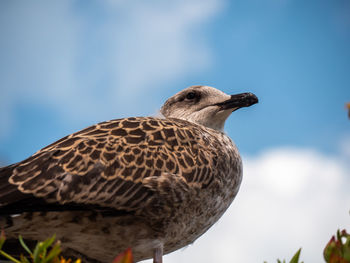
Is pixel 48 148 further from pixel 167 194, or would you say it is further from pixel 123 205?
pixel 167 194

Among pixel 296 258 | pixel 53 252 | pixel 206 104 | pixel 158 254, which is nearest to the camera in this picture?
pixel 53 252

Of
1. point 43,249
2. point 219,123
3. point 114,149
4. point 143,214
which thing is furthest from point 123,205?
point 219,123

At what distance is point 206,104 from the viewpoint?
5625 millimetres

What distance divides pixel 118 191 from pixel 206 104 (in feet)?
8.31

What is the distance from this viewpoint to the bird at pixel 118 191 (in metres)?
3.29

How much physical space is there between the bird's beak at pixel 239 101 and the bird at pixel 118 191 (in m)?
1.29

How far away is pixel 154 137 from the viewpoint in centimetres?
393

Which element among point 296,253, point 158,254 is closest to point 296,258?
point 296,253

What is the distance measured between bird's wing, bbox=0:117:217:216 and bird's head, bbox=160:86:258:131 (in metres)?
1.46

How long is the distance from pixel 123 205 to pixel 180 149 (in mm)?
837

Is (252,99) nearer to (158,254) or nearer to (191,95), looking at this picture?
(191,95)

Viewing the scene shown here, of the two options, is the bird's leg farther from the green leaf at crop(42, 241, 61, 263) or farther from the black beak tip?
the black beak tip

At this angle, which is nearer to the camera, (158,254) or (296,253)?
(296,253)

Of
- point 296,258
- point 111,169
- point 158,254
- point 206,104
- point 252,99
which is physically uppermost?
point 206,104
